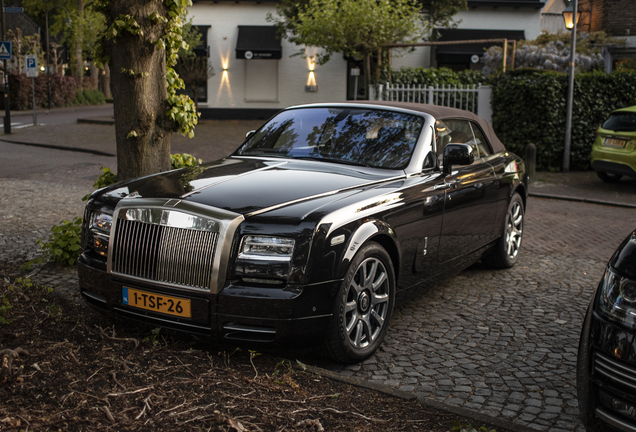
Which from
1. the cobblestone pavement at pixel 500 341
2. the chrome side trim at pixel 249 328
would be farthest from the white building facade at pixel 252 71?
the chrome side trim at pixel 249 328

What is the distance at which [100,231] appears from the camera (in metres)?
4.16

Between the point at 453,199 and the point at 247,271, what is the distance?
7.19ft

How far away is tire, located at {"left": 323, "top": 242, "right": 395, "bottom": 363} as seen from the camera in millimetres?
3865

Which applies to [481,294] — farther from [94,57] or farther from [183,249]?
[94,57]

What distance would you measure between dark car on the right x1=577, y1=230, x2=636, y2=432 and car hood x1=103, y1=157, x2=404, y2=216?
180 centimetres

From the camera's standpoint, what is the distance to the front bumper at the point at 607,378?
2.66 m

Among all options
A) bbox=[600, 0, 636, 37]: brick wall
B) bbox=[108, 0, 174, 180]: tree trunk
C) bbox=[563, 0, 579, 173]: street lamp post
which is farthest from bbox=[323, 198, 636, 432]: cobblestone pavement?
bbox=[600, 0, 636, 37]: brick wall

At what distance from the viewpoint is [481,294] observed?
5949 mm

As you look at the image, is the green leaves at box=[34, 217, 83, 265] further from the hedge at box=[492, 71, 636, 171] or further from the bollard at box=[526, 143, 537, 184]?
the hedge at box=[492, 71, 636, 171]

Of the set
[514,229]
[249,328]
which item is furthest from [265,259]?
[514,229]

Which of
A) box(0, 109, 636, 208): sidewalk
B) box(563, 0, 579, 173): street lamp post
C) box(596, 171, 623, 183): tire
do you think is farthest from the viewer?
box(563, 0, 579, 173): street lamp post

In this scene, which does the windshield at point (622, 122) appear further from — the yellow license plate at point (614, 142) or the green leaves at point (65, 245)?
the green leaves at point (65, 245)

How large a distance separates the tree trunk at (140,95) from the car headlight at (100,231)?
2010mm

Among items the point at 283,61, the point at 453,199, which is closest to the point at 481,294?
the point at 453,199
